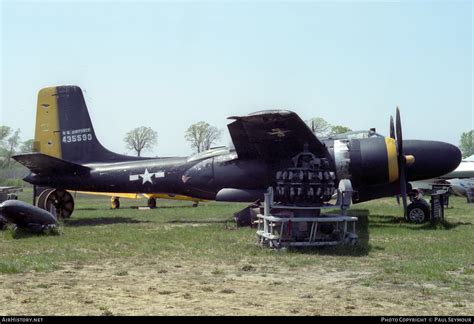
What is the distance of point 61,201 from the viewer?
64.2 ft

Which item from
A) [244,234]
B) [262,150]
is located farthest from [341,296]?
[262,150]

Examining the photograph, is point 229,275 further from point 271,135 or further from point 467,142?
point 467,142

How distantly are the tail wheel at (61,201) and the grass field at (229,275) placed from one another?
20.1 ft

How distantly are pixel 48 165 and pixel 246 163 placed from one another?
674 centimetres

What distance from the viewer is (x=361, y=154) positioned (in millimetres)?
15148

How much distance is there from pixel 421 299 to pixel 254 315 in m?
2.16

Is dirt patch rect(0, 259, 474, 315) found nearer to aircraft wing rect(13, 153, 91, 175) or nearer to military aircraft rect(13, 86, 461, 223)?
military aircraft rect(13, 86, 461, 223)

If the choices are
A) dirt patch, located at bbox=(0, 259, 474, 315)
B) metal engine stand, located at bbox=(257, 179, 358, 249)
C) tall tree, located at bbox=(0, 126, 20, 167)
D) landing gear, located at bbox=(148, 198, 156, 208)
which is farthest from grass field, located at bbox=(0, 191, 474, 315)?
tall tree, located at bbox=(0, 126, 20, 167)

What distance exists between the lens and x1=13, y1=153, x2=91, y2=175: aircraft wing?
17.0 metres

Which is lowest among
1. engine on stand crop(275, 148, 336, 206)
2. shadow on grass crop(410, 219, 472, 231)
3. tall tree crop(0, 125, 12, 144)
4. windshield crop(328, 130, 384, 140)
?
shadow on grass crop(410, 219, 472, 231)

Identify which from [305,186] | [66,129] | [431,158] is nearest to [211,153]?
[305,186]

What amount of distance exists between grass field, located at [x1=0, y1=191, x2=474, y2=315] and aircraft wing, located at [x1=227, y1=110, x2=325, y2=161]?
2.77 metres

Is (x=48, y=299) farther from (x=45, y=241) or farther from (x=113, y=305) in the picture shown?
(x=45, y=241)

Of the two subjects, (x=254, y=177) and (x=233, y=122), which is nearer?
(x=233, y=122)
